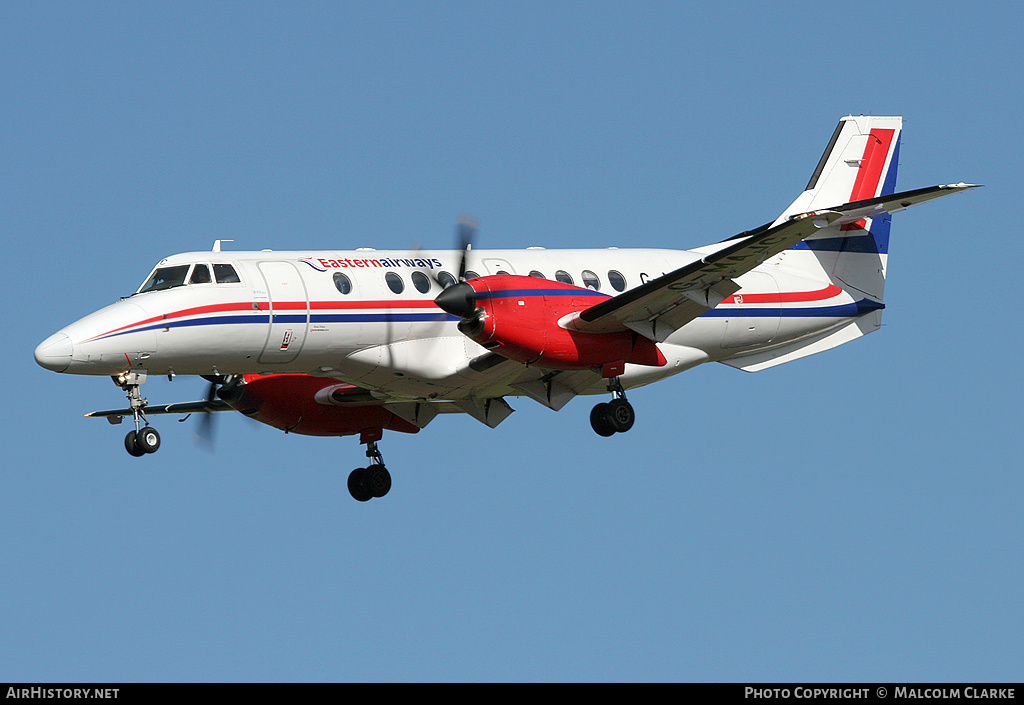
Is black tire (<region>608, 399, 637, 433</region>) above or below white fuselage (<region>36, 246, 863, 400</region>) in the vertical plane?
below

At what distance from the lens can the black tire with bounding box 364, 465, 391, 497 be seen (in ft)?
80.3

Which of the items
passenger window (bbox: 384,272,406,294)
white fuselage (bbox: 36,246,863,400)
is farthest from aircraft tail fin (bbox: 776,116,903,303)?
passenger window (bbox: 384,272,406,294)

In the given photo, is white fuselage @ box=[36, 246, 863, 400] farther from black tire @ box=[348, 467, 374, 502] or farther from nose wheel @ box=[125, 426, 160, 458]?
black tire @ box=[348, 467, 374, 502]

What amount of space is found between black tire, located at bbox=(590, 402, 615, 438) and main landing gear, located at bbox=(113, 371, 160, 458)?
259 inches

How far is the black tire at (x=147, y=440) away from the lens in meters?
18.9

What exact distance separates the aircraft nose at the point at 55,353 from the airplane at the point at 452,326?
0.02 metres

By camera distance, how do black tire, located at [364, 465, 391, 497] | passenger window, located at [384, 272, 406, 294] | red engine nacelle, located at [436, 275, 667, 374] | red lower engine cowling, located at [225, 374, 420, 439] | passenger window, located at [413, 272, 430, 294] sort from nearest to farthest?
red engine nacelle, located at [436, 275, 667, 374] → passenger window, located at [384, 272, 406, 294] → passenger window, located at [413, 272, 430, 294] → red lower engine cowling, located at [225, 374, 420, 439] → black tire, located at [364, 465, 391, 497]

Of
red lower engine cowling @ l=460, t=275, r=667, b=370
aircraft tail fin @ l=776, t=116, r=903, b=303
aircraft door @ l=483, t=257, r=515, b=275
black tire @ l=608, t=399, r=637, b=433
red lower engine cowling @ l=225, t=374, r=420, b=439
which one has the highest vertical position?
aircraft tail fin @ l=776, t=116, r=903, b=303

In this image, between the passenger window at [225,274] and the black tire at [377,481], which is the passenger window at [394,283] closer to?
the passenger window at [225,274]

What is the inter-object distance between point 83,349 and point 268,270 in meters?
2.85
